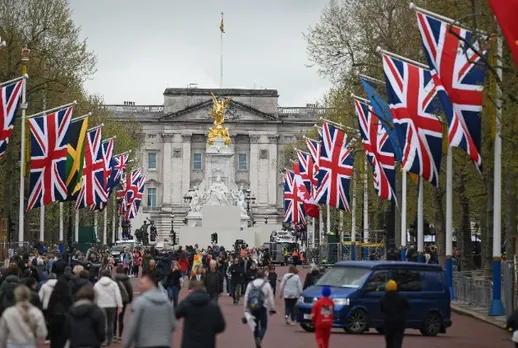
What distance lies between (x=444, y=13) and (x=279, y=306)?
468 inches

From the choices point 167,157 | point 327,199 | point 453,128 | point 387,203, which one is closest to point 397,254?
point 327,199

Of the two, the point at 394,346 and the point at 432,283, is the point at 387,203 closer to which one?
the point at 432,283

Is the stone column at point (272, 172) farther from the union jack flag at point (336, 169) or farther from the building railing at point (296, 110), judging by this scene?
the union jack flag at point (336, 169)

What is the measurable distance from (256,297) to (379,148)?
915 inches

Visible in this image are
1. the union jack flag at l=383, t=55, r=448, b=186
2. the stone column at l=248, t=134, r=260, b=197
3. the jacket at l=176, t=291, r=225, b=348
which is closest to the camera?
the jacket at l=176, t=291, r=225, b=348

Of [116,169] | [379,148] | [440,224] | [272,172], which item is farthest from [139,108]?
[379,148]

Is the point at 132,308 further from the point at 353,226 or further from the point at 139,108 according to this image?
the point at 139,108

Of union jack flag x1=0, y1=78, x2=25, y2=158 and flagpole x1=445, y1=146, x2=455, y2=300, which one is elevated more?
union jack flag x1=0, y1=78, x2=25, y2=158

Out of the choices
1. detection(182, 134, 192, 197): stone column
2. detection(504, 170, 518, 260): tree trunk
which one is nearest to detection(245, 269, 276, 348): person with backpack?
detection(504, 170, 518, 260): tree trunk

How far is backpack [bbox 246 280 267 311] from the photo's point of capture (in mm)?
28328

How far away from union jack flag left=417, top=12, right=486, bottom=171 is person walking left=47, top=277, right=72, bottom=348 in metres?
11.3

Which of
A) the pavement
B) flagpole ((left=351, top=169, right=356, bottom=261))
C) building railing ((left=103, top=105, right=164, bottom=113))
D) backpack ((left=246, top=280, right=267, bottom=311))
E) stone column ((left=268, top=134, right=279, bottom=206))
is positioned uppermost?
building railing ((left=103, top=105, right=164, bottom=113))

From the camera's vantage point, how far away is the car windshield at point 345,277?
34.4 m

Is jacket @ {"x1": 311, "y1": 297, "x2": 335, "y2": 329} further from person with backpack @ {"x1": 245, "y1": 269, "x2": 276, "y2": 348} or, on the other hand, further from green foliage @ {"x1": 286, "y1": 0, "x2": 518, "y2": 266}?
green foliage @ {"x1": 286, "y1": 0, "x2": 518, "y2": 266}
